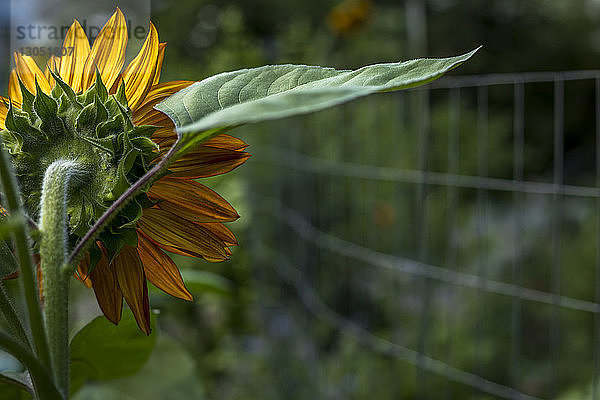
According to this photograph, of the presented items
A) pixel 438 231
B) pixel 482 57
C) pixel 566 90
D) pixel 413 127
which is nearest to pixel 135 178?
pixel 438 231

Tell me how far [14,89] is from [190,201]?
0.18ft

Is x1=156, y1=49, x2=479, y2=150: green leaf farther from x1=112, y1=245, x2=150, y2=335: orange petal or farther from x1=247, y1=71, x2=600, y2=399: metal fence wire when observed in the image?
x1=247, y1=71, x2=600, y2=399: metal fence wire

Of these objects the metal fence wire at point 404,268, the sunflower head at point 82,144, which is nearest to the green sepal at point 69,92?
the sunflower head at point 82,144

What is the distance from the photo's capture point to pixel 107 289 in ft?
0.46

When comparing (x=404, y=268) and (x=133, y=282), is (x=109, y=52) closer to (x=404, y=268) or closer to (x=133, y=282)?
(x=133, y=282)

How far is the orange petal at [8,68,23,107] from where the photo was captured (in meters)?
0.15

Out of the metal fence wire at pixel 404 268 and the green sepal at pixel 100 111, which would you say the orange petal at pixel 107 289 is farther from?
the metal fence wire at pixel 404 268

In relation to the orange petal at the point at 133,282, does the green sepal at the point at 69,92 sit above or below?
above

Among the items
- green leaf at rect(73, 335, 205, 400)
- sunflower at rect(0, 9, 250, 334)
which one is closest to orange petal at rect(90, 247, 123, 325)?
sunflower at rect(0, 9, 250, 334)

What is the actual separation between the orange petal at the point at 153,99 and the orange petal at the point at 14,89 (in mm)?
30

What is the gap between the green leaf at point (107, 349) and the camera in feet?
0.51

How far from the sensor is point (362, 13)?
1.83 meters

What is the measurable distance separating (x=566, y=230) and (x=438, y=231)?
556 millimetres

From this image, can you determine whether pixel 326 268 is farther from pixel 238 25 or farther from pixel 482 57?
pixel 482 57
